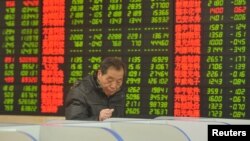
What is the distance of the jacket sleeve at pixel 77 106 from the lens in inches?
114

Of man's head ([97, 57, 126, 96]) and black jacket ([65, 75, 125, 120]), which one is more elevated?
man's head ([97, 57, 126, 96])

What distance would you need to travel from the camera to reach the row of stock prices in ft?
13.5

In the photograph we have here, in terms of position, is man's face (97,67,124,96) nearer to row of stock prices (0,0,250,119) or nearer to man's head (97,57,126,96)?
man's head (97,57,126,96)

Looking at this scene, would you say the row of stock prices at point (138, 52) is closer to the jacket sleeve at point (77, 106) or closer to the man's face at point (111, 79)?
the man's face at point (111, 79)

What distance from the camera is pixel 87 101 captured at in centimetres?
305

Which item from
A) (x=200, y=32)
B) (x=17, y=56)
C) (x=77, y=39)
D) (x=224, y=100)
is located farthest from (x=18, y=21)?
(x=224, y=100)

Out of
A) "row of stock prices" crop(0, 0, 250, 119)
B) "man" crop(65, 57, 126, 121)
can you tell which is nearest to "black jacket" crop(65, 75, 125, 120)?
"man" crop(65, 57, 126, 121)

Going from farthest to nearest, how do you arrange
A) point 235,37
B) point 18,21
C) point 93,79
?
point 18,21, point 235,37, point 93,79

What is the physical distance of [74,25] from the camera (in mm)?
4574

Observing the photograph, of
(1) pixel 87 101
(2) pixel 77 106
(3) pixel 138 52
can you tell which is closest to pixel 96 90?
(1) pixel 87 101

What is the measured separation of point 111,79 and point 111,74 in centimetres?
3

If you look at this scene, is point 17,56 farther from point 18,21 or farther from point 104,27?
point 104,27

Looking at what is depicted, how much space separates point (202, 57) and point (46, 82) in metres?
1.44

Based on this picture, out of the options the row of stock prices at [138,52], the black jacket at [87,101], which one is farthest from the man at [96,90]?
the row of stock prices at [138,52]
